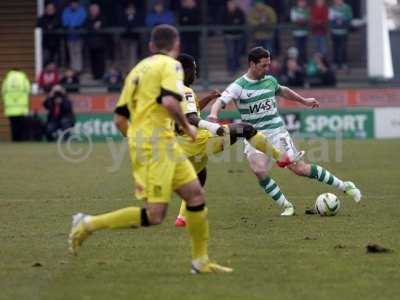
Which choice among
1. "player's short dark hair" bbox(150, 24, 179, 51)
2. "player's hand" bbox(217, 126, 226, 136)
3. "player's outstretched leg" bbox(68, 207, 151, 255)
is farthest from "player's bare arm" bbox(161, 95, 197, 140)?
"player's hand" bbox(217, 126, 226, 136)

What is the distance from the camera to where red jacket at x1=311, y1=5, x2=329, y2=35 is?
1299 inches

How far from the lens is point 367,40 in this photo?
34.0 m

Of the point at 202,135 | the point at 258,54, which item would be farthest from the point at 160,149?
the point at 258,54

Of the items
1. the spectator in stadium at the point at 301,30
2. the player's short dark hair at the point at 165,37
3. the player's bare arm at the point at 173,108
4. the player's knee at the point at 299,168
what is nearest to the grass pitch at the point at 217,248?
the player's knee at the point at 299,168

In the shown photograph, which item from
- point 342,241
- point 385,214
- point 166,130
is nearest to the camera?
point 166,130

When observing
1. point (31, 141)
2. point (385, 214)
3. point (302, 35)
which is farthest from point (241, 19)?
point (385, 214)

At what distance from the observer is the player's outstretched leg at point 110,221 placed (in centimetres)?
885

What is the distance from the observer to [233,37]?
33.5 m

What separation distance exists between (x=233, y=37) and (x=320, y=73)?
285 centimetres

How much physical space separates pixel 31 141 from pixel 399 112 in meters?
10.5

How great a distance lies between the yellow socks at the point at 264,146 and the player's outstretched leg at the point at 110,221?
4050 mm

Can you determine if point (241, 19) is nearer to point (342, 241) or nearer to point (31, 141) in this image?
point (31, 141)

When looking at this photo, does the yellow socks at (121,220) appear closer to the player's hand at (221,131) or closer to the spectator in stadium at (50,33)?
the player's hand at (221,131)

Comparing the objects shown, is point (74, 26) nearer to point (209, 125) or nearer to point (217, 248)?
point (209, 125)
